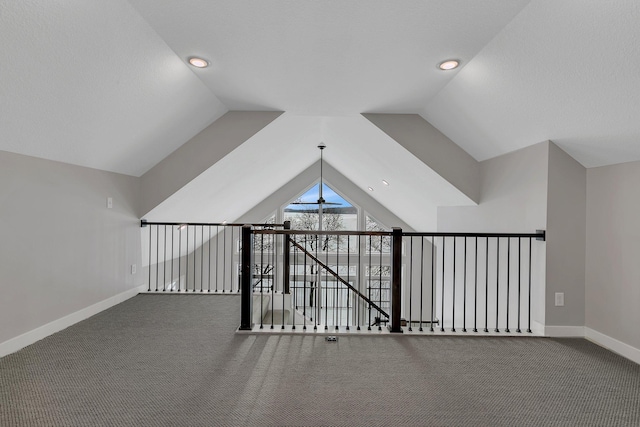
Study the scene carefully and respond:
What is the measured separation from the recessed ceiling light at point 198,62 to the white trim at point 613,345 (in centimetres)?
417

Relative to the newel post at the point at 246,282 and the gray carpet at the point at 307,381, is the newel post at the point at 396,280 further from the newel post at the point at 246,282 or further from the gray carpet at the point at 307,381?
the newel post at the point at 246,282

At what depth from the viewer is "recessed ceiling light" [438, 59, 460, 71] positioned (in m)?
2.65

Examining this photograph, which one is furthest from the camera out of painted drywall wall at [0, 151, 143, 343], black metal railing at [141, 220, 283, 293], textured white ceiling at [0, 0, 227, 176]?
black metal railing at [141, 220, 283, 293]

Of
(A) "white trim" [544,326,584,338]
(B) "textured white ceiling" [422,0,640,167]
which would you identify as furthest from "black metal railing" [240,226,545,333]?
(B) "textured white ceiling" [422,0,640,167]

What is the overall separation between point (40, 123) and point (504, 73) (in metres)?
3.54

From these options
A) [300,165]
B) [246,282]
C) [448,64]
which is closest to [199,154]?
[246,282]

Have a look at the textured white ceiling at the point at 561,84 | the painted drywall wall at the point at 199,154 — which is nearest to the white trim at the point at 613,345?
the textured white ceiling at the point at 561,84

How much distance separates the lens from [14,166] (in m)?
2.56

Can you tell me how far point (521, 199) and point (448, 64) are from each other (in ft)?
5.43

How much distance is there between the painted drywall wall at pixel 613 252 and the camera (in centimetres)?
265

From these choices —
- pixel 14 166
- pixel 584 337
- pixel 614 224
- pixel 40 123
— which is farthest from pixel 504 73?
pixel 14 166

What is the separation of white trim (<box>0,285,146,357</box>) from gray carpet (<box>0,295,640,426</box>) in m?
0.07

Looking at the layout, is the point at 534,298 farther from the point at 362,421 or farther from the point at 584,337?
the point at 362,421

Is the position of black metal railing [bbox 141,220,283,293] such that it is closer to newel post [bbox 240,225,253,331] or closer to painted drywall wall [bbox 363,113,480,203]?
newel post [bbox 240,225,253,331]
